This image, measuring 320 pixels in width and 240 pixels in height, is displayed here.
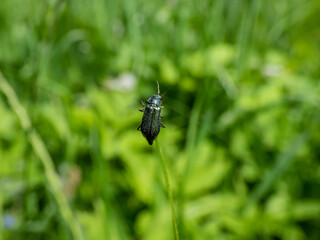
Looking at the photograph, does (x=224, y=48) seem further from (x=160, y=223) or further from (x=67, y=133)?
(x=160, y=223)

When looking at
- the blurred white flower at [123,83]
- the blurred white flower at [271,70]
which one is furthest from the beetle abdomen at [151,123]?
the blurred white flower at [271,70]

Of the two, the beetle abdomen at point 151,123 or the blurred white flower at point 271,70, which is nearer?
the beetle abdomen at point 151,123

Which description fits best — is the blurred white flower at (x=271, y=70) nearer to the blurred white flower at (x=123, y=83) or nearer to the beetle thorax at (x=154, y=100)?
the blurred white flower at (x=123, y=83)

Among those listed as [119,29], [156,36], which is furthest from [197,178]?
[119,29]

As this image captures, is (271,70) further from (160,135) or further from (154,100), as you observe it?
(154,100)

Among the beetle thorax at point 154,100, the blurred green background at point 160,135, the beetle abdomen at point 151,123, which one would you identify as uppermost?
the blurred green background at point 160,135

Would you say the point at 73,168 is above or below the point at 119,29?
below

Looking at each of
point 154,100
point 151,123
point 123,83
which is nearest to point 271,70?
point 123,83

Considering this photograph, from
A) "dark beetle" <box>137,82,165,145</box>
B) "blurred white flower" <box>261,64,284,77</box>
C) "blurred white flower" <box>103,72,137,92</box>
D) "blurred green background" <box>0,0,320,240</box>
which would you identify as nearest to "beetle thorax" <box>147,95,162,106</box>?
"dark beetle" <box>137,82,165,145</box>
